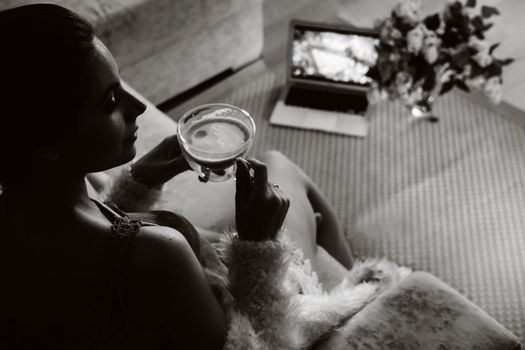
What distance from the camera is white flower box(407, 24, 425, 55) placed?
6.28 feet

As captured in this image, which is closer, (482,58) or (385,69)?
(482,58)

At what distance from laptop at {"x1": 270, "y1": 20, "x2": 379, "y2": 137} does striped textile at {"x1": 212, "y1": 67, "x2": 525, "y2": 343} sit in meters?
0.06

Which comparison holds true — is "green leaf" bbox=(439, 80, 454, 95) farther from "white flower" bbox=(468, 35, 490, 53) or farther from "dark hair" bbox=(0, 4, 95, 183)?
"dark hair" bbox=(0, 4, 95, 183)

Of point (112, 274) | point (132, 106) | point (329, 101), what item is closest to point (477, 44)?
point (329, 101)

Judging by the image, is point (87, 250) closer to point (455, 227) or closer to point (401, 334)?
point (401, 334)

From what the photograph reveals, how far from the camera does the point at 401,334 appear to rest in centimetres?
91

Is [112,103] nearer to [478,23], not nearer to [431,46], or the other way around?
[431,46]

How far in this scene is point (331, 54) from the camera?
86.3 inches

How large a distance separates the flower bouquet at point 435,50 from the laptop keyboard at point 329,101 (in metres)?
0.23

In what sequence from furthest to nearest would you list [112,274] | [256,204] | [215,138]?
[215,138], [256,204], [112,274]

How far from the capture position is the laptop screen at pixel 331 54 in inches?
84.2

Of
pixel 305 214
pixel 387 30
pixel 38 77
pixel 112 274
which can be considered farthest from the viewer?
pixel 387 30

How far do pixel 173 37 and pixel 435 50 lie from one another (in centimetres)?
110

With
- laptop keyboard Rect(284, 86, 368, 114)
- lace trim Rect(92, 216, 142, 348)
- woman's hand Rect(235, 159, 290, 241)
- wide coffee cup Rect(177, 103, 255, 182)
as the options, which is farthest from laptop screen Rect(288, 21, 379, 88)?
lace trim Rect(92, 216, 142, 348)
